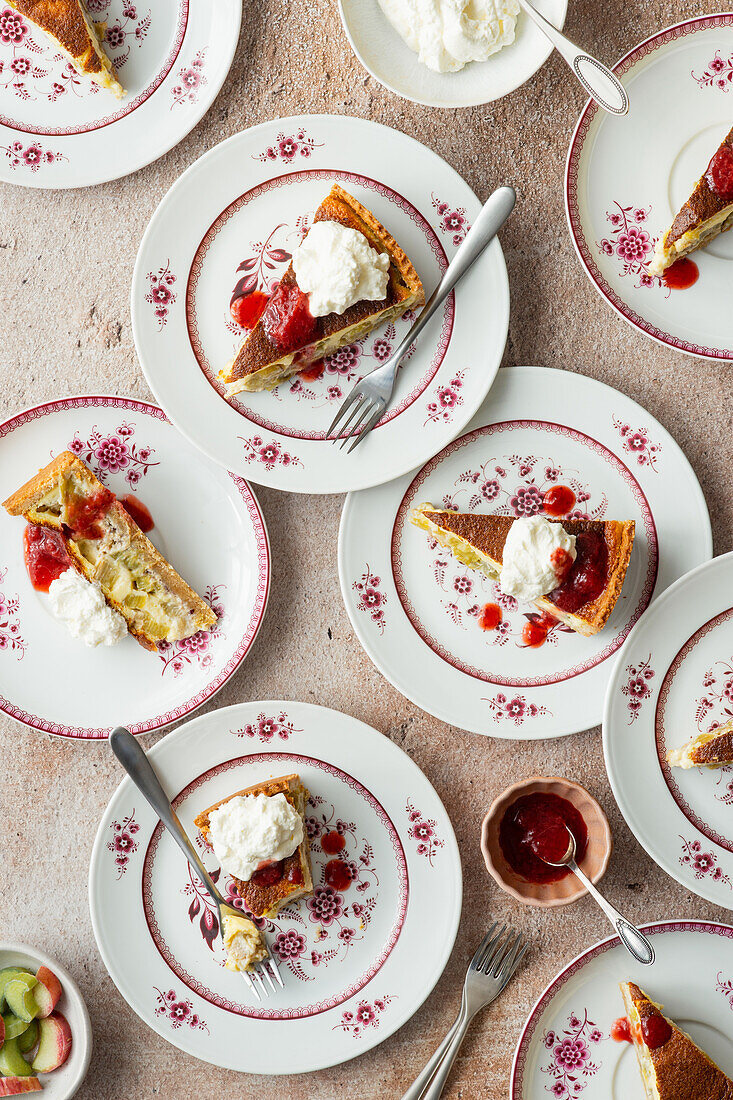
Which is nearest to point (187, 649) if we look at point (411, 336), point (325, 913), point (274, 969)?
point (325, 913)

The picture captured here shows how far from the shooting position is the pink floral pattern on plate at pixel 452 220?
338 centimetres

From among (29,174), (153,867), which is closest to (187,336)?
(29,174)

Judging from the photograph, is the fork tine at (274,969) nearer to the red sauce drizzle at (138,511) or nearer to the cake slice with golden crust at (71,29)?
the red sauce drizzle at (138,511)

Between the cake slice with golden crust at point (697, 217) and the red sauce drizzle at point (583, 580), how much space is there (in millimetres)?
1280

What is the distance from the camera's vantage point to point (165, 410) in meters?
3.38

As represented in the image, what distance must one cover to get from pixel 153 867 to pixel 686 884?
92.3 inches

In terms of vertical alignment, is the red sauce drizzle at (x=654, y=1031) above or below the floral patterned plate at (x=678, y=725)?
below

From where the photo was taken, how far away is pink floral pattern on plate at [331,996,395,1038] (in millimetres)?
3504

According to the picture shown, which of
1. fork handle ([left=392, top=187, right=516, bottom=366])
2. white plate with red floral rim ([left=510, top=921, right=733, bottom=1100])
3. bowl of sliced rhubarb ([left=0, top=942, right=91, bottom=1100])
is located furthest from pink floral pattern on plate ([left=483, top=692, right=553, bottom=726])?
bowl of sliced rhubarb ([left=0, top=942, right=91, bottom=1100])

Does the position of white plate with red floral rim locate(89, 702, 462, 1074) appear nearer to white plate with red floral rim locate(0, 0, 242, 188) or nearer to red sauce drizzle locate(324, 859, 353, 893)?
red sauce drizzle locate(324, 859, 353, 893)

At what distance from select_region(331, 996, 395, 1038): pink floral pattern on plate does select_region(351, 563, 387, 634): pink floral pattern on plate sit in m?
1.66

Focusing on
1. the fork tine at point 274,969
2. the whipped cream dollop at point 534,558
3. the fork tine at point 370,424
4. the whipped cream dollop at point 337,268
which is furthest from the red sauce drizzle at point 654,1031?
the whipped cream dollop at point 337,268

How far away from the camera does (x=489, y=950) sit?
3.60m

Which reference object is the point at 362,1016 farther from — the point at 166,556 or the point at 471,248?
the point at 471,248
